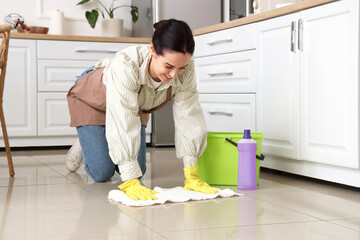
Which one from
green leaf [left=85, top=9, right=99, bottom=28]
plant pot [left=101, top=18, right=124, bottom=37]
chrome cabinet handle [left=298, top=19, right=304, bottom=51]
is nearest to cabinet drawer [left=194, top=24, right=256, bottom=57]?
chrome cabinet handle [left=298, top=19, right=304, bottom=51]

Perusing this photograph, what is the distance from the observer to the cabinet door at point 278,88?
9.12 feet

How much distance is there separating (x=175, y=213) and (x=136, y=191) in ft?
0.81

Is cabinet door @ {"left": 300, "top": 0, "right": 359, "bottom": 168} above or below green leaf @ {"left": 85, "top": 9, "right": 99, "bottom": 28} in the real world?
below

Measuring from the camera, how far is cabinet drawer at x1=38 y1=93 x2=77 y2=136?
4312 mm

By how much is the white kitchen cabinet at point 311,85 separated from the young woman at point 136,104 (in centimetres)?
55

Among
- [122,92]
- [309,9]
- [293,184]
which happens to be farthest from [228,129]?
[122,92]

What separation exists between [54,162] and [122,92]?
1.49m

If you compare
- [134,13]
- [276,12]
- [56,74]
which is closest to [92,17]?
[134,13]

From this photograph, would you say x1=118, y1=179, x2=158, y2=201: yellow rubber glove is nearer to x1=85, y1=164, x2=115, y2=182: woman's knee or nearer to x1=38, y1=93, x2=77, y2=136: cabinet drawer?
x1=85, y1=164, x2=115, y2=182: woman's knee

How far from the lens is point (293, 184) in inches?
106

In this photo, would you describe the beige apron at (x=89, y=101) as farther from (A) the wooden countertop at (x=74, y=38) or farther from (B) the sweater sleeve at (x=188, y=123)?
(A) the wooden countertop at (x=74, y=38)

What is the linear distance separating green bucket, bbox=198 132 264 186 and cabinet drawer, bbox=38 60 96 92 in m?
2.02

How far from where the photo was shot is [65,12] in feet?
16.1

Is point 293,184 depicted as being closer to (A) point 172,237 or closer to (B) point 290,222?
(B) point 290,222
